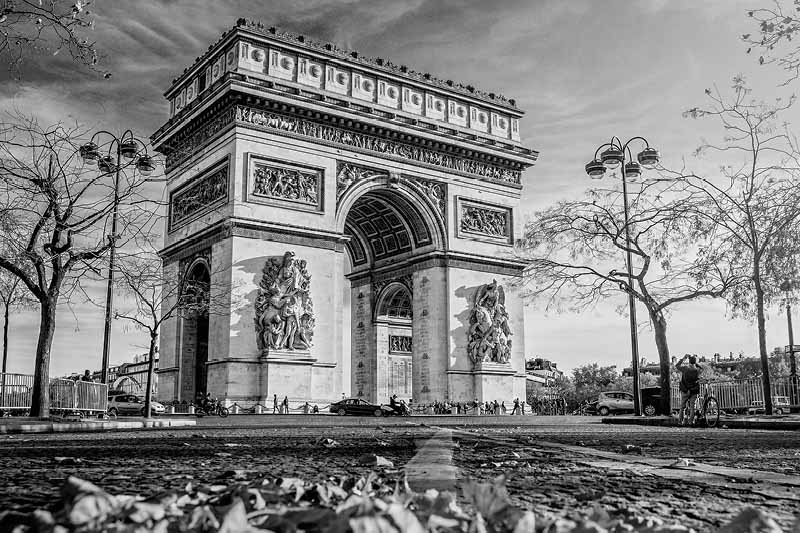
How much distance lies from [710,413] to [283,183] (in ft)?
59.3

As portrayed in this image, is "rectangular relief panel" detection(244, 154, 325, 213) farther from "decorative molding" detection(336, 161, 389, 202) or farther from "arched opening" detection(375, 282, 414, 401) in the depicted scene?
"arched opening" detection(375, 282, 414, 401)

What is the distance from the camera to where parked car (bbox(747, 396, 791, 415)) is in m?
24.4

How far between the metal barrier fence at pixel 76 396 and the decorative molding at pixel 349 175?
12.4 metres

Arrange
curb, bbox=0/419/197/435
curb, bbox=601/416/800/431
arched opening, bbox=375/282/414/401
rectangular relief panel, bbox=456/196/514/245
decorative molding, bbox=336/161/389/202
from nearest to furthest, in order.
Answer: curb, bbox=0/419/197/435 → curb, bbox=601/416/800/431 → decorative molding, bbox=336/161/389/202 → rectangular relief panel, bbox=456/196/514/245 → arched opening, bbox=375/282/414/401

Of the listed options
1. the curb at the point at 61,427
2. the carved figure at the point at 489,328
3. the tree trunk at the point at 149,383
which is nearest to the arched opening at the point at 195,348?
the tree trunk at the point at 149,383

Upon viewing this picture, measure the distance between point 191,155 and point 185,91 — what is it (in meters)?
3.98

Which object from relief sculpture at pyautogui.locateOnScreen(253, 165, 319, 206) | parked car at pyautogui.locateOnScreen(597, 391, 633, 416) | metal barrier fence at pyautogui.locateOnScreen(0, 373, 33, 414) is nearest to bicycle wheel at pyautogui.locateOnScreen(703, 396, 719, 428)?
metal barrier fence at pyautogui.locateOnScreen(0, 373, 33, 414)

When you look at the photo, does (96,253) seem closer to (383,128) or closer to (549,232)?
(549,232)

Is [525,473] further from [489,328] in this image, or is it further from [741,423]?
[489,328]

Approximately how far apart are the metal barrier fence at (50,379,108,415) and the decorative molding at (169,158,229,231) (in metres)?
8.17

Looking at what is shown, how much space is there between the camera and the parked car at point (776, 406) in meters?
24.4

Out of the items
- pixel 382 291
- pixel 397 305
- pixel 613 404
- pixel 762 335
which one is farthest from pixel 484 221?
pixel 762 335

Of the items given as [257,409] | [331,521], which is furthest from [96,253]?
[331,521]

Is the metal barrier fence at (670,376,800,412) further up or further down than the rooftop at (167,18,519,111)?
further down
